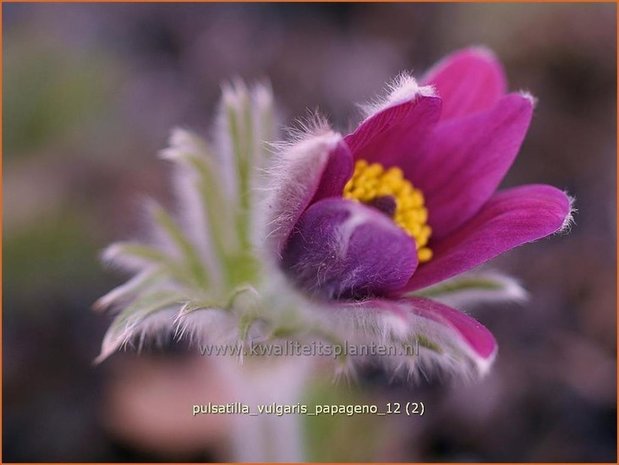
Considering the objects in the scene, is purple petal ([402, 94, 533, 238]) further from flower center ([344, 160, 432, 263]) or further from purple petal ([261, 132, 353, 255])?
purple petal ([261, 132, 353, 255])

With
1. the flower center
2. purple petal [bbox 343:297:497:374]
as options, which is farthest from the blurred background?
purple petal [bbox 343:297:497:374]

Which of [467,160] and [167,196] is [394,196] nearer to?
[467,160]

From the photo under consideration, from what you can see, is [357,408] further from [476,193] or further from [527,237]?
[527,237]

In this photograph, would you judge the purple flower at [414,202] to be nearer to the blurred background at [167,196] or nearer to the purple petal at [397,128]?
the purple petal at [397,128]

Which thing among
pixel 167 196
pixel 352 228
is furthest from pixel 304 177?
pixel 167 196

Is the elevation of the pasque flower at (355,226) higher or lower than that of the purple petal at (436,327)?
higher

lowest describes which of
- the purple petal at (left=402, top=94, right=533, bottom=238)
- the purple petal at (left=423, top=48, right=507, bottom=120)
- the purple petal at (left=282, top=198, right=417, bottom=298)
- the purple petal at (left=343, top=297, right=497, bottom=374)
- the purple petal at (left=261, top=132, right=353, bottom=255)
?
the purple petal at (left=343, top=297, right=497, bottom=374)

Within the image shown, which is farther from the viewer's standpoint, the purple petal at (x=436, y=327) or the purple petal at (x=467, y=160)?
the purple petal at (x=467, y=160)

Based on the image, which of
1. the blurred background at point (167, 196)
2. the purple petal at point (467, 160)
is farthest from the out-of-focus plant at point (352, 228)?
the blurred background at point (167, 196)
